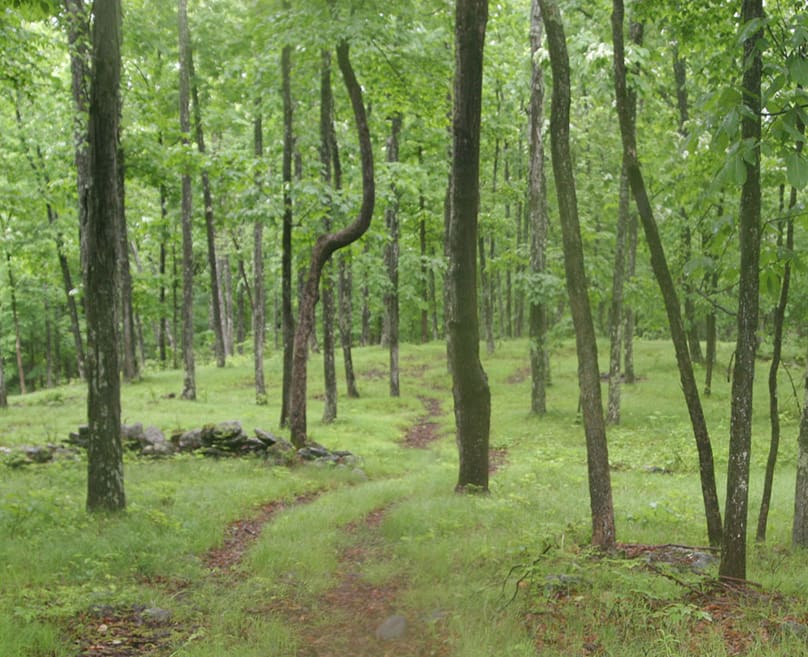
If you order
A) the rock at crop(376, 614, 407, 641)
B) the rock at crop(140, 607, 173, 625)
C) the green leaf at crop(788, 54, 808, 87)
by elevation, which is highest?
the green leaf at crop(788, 54, 808, 87)

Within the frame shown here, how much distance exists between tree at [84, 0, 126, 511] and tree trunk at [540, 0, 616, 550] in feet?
18.6

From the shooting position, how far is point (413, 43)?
11.8m

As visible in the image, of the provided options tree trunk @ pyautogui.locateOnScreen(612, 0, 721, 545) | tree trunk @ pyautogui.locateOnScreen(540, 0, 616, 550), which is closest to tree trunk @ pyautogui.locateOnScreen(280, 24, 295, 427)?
tree trunk @ pyautogui.locateOnScreen(540, 0, 616, 550)

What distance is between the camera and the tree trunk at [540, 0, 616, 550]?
21.3 feet

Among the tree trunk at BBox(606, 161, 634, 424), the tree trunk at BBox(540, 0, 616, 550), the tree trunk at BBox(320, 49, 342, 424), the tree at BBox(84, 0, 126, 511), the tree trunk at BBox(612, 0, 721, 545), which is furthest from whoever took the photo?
the tree trunk at BBox(606, 161, 634, 424)

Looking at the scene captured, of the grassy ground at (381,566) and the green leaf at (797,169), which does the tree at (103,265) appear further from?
the green leaf at (797,169)

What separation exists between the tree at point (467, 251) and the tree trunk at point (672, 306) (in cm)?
312

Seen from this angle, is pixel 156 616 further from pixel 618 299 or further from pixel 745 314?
pixel 618 299

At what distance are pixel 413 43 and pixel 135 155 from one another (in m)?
13.0

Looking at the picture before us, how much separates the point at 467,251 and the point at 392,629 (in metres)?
5.69

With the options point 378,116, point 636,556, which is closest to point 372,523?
point 636,556

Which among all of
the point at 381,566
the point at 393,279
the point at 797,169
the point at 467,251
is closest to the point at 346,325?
the point at 393,279

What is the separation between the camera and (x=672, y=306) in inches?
226

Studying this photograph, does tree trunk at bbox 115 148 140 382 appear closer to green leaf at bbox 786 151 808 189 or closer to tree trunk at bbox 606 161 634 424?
tree trunk at bbox 606 161 634 424
